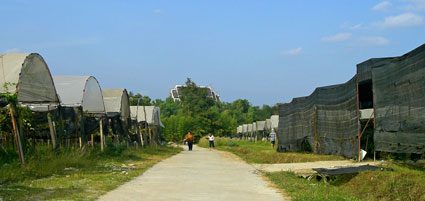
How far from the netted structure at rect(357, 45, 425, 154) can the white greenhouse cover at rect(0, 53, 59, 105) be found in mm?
9287

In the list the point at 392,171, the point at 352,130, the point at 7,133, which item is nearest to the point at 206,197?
the point at 392,171

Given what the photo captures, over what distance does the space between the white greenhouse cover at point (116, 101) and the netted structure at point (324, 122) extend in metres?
9.65

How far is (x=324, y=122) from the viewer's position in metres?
17.9

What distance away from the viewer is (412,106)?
36.0 feet

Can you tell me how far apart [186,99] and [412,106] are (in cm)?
7529

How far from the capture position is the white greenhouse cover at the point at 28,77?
46.1 feet

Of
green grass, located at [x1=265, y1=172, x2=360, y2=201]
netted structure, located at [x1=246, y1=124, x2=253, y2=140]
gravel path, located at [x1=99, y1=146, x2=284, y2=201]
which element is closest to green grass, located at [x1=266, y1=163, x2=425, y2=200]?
green grass, located at [x1=265, y1=172, x2=360, y2=201]

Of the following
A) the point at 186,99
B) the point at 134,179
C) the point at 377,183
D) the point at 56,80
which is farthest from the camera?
the point at 186,99

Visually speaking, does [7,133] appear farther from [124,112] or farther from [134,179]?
[124,112]

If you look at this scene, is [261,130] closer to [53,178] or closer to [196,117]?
[196,117]

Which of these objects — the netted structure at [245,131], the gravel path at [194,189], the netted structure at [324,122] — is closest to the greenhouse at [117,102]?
the netted structure at [324,122]

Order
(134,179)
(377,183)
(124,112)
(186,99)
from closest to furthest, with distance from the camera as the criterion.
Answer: (377,183) < (134,179) < (124,112) < (186,99)

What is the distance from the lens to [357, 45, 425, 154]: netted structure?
10.6 m

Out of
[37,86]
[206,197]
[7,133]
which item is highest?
[37,86]
